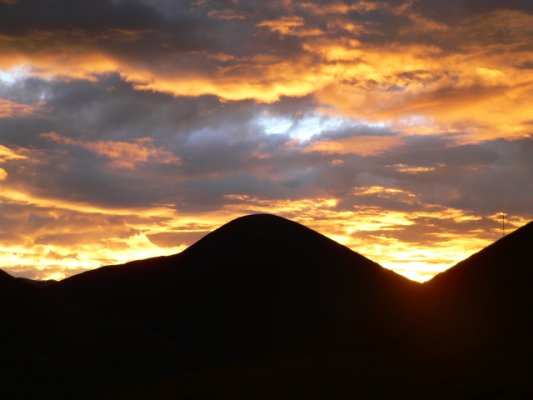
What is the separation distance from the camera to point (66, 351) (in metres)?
81.8

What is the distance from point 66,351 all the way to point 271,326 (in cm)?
4509

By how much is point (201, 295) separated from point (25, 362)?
5627 centimetres

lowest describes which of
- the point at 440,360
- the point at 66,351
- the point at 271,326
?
the point at 66,351

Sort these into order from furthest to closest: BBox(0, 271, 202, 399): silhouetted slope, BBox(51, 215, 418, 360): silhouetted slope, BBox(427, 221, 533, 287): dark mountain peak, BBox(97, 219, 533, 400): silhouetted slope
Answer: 1. BBox(51, 215, 418, 360): silhouetted slope
2. BBox(0, 271, 202, 399): silhouetted slope
3. BBox(427, 221, 533, 287): dark mountain peak
4. BBox(97, 219, 533, 400): silhouetted slope

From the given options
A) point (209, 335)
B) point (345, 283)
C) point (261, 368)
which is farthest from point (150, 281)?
point (261, 368)

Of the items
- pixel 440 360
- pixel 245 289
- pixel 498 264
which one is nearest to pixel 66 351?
pixel 498 264

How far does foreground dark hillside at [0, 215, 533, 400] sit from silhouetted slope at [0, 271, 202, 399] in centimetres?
22

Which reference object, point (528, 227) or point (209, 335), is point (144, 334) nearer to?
point (209, 335)

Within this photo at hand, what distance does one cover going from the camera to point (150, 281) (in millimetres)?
131375

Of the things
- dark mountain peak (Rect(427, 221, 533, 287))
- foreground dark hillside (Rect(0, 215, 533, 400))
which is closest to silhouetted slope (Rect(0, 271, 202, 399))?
foreground dark hillside (Rect(0, 215, 533, 400))

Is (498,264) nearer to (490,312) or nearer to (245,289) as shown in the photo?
(490,312)

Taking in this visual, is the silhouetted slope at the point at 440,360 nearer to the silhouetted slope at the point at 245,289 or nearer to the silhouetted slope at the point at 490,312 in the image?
the silhouetted slope at the point at 490,312

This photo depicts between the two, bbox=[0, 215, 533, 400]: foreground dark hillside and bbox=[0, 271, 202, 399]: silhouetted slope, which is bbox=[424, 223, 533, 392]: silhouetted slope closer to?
bbox=[0, 215, 533, 400]: foreground dark hillside

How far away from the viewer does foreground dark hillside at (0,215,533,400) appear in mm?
37750
